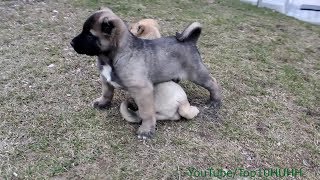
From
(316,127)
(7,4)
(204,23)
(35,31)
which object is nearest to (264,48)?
(204,23)

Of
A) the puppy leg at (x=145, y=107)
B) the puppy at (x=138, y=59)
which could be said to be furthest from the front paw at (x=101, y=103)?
the puppy leg at (x=145, y=107)

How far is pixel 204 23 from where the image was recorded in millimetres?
5820

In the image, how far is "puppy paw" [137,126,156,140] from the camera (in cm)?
315

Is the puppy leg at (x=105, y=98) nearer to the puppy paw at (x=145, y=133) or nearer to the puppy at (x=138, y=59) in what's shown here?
the puppy at (x=138, y=59)

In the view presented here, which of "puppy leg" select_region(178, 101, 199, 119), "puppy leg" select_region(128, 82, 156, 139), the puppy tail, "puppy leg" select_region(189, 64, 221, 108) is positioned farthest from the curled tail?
the puppy tail

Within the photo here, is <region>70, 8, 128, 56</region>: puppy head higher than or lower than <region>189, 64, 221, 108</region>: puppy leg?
higher

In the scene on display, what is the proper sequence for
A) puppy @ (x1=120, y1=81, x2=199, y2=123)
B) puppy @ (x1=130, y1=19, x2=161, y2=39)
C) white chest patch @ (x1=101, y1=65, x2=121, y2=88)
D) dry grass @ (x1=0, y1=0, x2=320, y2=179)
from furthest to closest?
puppy @ (x1=130, y1=19, x2=161, y2=39) → puppy @ (x1=120, y1=81, x2=199, y2=123) → white chest patch @ (x1=101, y1=65, x2=121, y2=88) → dry grass @ (x1=0, y1=0, x2=320, y2=179)

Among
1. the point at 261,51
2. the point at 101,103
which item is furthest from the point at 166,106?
the point at 261,51

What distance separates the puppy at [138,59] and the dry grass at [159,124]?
0.91ft

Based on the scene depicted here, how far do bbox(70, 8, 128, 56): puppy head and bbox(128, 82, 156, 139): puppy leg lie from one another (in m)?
0.40

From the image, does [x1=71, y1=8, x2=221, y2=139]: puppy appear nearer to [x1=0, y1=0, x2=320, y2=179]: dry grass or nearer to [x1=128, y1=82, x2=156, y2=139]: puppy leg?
[x1=128, y1=82, x2=156, y2=139]: puppy leg

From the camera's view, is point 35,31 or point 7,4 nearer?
point 35,31

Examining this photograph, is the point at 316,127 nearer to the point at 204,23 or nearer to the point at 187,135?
the point at 187,135

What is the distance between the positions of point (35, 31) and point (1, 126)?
2.08 m
